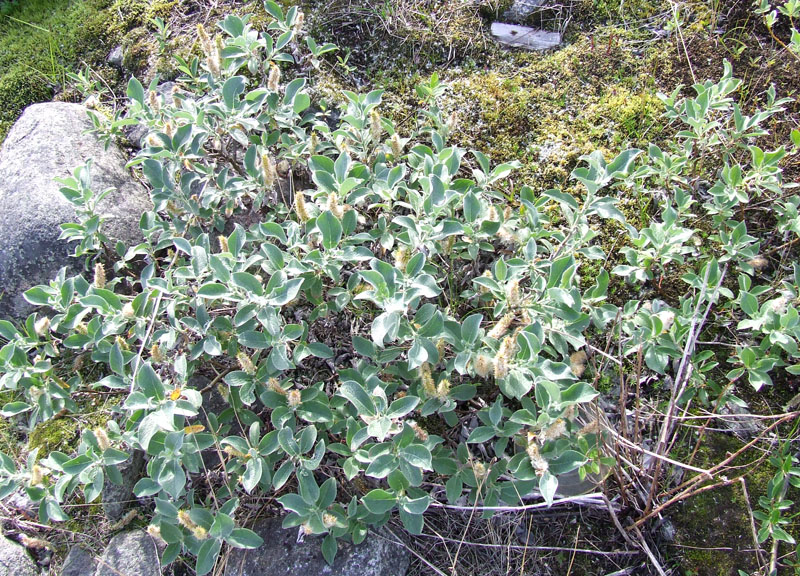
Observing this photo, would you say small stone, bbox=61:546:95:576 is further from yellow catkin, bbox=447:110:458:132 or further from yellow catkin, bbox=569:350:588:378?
yellow catkin, bbox=447:110:458:132

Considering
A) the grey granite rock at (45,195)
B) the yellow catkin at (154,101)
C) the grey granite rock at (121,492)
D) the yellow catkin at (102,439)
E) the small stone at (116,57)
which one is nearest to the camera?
the yellow catkin at (102,439)

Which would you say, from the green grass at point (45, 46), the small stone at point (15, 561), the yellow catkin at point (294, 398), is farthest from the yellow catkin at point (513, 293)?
the green grass at point (45, 46)

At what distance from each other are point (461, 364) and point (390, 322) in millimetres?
349

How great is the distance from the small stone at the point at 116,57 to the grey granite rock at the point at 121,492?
2.76 metres

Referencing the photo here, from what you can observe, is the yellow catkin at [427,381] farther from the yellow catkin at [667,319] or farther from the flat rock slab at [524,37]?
the flat rock slab at [524,37]

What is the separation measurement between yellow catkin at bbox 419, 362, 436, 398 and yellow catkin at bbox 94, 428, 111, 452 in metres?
1.23

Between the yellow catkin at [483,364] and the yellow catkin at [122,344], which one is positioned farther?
the yellow catkin at [122,344]

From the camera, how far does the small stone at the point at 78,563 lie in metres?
2.53

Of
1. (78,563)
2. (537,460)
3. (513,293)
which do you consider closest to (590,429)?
(537,460)

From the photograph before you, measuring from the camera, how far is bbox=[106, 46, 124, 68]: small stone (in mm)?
3926

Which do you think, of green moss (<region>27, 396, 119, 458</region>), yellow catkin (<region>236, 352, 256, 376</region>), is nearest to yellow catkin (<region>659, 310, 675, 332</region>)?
yellow catkin (<region>236, 352, 256, 376</region>)

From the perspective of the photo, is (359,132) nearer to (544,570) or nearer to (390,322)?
(390,322)

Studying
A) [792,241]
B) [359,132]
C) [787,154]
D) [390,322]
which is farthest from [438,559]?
[787,154]

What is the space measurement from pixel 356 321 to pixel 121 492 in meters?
1.33
